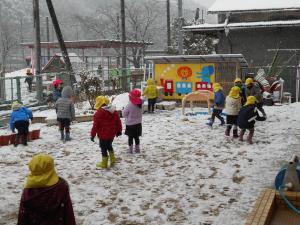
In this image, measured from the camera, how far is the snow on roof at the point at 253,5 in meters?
21.8

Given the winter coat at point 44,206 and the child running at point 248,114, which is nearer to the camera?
the winter coat at point 44,206

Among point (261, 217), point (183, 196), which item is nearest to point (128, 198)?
point (183, 196)

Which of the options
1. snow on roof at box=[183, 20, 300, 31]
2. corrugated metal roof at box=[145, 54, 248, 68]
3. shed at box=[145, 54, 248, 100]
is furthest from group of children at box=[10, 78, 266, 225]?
snow on roof at box=[183, 20, 300, 31]

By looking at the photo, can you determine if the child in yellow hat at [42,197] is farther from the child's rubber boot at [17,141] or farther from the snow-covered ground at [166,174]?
the child's rubber boot at [17,141]

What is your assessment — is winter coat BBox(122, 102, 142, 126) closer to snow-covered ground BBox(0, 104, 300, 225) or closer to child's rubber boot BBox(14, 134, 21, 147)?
snow-covered ground BBox(0, 104, 300, 225)

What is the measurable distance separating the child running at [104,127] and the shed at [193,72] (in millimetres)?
9352

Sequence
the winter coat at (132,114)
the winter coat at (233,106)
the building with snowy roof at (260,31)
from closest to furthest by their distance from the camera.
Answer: the winter coat at (132,114) < the winter coat at (233,106) < the building with snowy roof at (260,31)

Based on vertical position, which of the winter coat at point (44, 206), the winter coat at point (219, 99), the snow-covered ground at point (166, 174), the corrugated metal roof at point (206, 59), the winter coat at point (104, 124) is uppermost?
the corrugated metal roof at point (206, 59)

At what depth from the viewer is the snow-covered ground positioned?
625 centimetres

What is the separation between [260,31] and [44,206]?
796 inches

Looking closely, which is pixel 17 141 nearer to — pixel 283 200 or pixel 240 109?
pixel 240 109

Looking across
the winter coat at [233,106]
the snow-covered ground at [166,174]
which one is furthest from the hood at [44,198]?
the winter coat at [233,106]

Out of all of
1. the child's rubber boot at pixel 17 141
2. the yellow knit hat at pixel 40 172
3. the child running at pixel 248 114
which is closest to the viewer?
the yellow knit hat at pixel 40 172

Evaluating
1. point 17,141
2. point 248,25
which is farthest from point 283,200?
point 248,25
